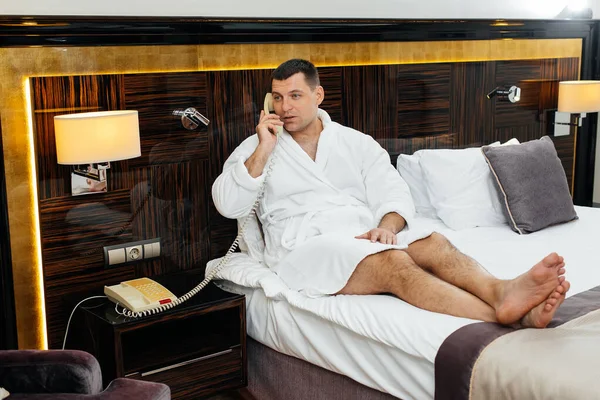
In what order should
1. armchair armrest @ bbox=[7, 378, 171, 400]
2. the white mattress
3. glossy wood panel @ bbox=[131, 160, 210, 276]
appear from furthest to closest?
glossy wood panel @ bbox=[131, 160, 210, 276] < the white mattress < armchair armrest @ bbox=[7, 378, 171, 400]

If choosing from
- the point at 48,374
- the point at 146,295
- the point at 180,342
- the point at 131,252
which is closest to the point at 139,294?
the point at 146,295

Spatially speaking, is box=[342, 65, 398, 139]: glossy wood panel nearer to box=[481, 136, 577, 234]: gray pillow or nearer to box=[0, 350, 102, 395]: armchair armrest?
box=[481, 136, 577, 234]: gray pillow

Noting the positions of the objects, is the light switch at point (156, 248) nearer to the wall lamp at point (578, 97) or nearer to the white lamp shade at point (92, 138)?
the white lamp shade at point (92, 138)

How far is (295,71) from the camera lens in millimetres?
3369

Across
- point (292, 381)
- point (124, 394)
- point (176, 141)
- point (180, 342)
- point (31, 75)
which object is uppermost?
point (31, 75)

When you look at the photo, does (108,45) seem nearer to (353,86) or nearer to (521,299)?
(353,86)

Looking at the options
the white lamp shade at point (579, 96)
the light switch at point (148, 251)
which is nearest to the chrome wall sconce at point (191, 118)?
the light switch at point (148, 251)

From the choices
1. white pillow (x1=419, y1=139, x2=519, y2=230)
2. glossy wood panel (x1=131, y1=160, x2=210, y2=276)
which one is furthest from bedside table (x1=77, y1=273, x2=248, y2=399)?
white pillow (x1=419, y1=139, x2=519, y2=230)

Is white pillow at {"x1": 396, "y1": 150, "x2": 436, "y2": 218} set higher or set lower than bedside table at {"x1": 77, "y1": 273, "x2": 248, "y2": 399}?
higher

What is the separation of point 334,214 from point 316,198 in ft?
0.37

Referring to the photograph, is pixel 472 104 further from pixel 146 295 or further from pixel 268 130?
pixel 146 295

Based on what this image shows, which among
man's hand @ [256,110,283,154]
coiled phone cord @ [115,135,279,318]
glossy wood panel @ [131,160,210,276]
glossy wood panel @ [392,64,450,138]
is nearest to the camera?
coiled phone cord @ [115,135,279,318]

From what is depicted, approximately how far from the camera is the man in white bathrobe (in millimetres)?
2682

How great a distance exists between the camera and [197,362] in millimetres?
3059
